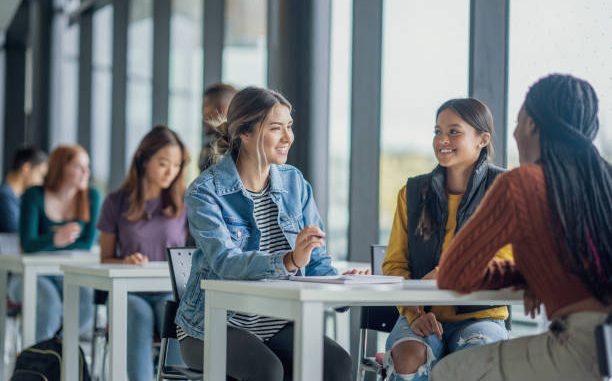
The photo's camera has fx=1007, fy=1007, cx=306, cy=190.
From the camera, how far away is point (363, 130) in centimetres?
490

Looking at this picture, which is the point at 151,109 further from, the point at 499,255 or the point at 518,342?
the point at 518,342

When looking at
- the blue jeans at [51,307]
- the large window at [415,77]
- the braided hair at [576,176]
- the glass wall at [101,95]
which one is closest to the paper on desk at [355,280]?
the braided hair at [576,176]


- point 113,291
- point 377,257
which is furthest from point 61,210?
point 377,257

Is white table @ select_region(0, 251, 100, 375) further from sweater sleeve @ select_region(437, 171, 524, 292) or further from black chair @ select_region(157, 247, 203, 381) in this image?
sweater sleeve @ select_region(437, 171, 524, 292)

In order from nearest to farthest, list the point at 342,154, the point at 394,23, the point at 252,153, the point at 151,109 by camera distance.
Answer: the point at 252,153 < the point at 394,23 < the point at 342,154 < the point at 151,109

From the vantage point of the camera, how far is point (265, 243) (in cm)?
306

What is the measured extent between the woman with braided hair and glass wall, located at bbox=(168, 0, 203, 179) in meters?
4.97

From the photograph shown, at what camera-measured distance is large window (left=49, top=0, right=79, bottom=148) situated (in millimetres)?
10094

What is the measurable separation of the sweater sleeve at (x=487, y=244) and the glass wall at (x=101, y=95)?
Answer: 7288 mm

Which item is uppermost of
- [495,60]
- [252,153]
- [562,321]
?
[495,60]

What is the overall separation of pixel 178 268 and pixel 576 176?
1637 mm

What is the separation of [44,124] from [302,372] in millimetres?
8335

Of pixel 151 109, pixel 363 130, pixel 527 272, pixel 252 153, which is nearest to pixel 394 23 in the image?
pixel 363 130

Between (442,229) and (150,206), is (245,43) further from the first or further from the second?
(442,229)
